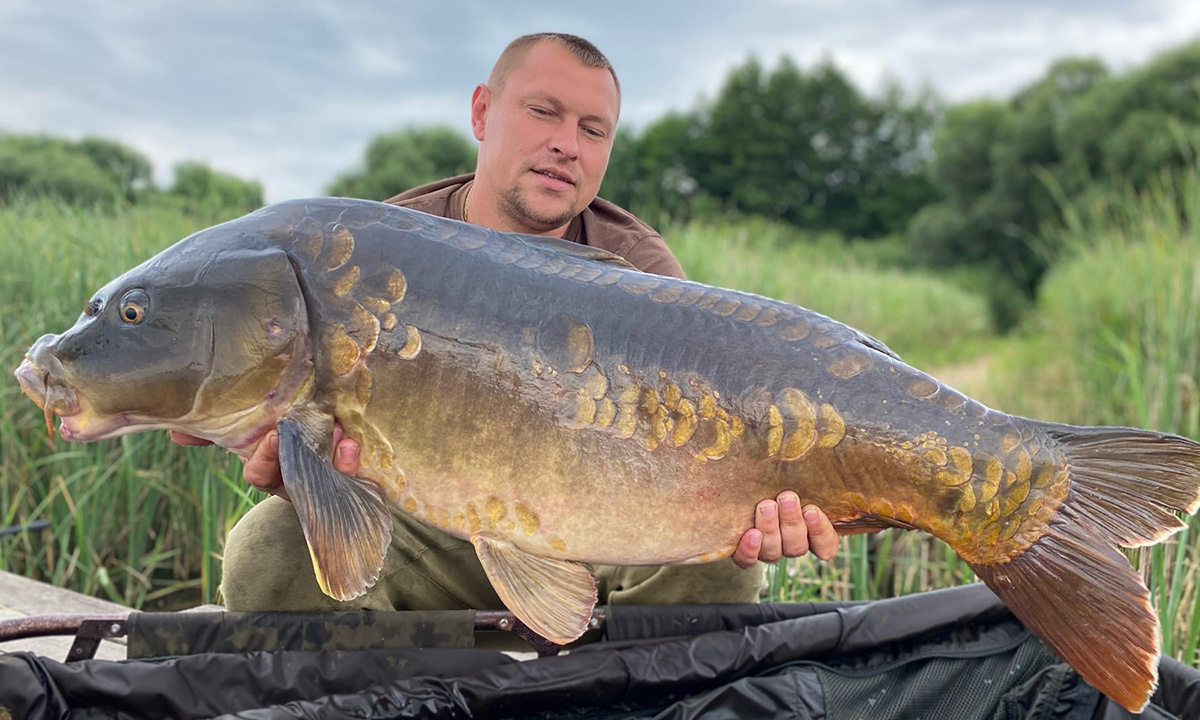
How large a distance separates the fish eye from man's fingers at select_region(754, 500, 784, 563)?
96cm

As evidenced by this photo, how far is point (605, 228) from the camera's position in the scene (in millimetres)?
2441

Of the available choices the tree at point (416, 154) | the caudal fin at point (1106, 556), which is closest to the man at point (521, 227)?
the caudal fin at point (1106, 556)

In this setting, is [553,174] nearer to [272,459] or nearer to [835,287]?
[272,459]

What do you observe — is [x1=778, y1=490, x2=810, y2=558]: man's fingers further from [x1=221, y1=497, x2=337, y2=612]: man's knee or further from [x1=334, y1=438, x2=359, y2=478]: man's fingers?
[x1=221, y1=497, x2=337, y2=612]: man's knee

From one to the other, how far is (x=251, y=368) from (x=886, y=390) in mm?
927

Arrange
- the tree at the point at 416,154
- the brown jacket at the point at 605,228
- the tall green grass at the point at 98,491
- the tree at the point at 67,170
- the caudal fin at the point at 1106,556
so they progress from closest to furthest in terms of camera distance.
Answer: the caudal fin at the point at 1106,556, the brown jacket at the point at 605,228, the tall green grass at the point at 98,491, the tree at the point at 67,170, the tree at the point at 416,154

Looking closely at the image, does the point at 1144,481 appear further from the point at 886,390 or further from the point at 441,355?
the point at 441,355

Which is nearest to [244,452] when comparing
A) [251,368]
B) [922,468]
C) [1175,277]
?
[251,368]

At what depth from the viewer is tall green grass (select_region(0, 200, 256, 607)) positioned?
Result: 2.83m

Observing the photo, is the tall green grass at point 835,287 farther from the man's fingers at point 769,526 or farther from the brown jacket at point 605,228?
the man's fingers at point 769,526

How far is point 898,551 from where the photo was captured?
362cm

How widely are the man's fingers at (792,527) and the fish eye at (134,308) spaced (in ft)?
3.23

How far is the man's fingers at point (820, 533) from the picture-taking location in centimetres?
151

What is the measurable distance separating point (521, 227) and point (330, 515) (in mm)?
1079
